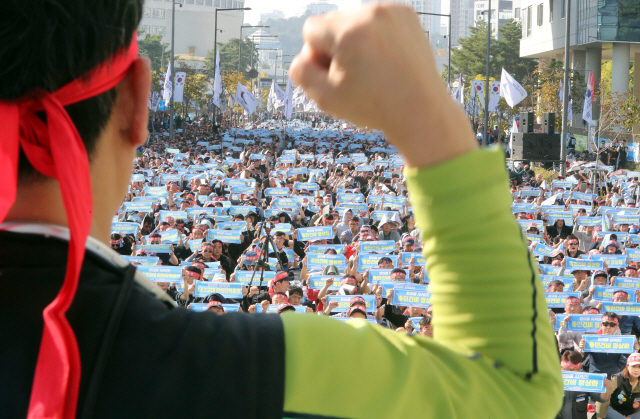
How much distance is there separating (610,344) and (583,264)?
3.89m

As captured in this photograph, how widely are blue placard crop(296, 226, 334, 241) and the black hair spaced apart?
1379 centimetres

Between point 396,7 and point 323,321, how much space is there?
0.38 meters

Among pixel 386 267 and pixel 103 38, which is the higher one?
pixel 103 38

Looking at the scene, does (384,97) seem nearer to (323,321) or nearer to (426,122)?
(426,122)

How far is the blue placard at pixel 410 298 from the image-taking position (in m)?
10.6

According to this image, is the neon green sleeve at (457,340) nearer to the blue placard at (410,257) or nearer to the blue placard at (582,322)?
the blue placard at (582,322)

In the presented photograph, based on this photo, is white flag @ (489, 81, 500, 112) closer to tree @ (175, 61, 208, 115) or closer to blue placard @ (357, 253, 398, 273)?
blue placard @ (357, 253, 398, 273)

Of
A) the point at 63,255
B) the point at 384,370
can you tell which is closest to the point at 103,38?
the point at 63,255

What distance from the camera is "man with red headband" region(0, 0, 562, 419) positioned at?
0.93m

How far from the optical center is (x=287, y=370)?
38.7 inches

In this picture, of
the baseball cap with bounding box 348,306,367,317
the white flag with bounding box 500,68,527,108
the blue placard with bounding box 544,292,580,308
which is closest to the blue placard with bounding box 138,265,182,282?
the baseball cap with bounding box 348,306,367,317

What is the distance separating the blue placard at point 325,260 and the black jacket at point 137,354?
1169 centimetres

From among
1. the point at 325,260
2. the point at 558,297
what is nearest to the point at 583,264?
the point at 558,297

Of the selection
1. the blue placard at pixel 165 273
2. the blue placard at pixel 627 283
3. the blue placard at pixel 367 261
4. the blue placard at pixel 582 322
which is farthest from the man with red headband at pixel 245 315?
the blue placard at pixel 367 261
